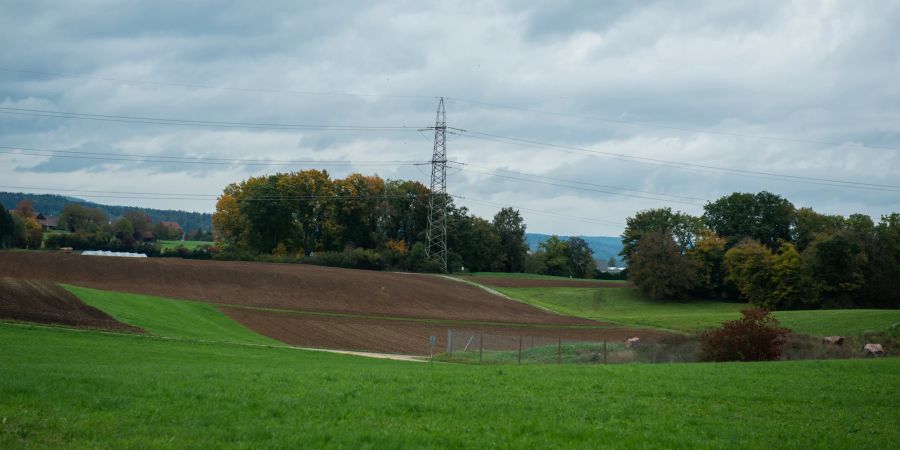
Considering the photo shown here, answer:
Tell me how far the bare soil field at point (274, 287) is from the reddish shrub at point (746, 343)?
3720cm

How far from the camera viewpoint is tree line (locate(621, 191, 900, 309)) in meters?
93.3

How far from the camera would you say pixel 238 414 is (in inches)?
564

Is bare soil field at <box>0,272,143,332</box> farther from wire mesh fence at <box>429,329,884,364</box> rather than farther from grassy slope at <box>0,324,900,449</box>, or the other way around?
grassy slope at <box>0,324,900,449</box>

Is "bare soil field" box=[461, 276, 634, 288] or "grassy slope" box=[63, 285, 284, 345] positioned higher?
"bare soil field" box=[461, 276, 634, 288]

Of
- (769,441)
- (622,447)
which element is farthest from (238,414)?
(769,441)

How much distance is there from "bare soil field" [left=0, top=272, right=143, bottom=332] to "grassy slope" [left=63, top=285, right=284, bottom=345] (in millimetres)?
1054

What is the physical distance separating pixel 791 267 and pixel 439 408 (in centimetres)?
9040

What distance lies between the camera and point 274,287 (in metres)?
75.0

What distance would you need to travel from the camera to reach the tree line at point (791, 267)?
306 ft

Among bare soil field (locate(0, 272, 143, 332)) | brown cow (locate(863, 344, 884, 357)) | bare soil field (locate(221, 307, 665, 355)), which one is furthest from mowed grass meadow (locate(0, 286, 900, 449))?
bare soil field (locate(221, 307, 665, 355))

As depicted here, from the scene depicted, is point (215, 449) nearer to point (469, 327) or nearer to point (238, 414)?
point (238, 414)

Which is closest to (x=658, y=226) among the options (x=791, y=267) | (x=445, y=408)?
(x=791, y=267)

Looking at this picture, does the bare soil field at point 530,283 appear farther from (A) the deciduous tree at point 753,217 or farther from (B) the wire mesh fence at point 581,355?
(B) the wire mesh fence at point 581,355

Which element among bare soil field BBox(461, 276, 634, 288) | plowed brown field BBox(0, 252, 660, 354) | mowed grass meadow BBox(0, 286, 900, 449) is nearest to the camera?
mowed grass meadow BBox(0, 286, 900, 449)
